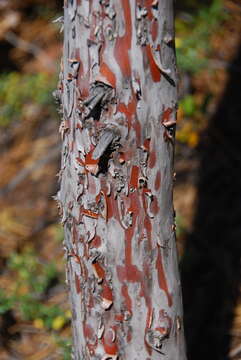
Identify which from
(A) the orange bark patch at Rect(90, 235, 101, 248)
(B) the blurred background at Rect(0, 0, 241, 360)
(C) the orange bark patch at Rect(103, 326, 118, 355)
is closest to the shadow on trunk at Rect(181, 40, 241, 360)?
(B) the blurred background at Rect(0, 0, 241, 360)

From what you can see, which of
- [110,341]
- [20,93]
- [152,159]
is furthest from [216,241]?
[20,93]

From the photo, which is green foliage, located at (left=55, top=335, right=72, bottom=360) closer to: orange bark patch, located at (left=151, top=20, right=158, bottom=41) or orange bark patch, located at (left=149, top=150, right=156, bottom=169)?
orange bark patch, located at (left=149, top=150, right=156, bottom=169)

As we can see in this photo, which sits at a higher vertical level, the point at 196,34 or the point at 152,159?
the point at 196,34

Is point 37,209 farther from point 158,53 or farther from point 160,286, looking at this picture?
point 158,53

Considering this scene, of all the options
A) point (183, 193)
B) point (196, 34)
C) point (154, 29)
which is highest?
point (196, 34)

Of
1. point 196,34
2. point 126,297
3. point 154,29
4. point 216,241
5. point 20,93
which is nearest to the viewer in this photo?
point 154,29

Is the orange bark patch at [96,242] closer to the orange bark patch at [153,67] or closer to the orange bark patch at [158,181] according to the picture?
the orange bark patch at [158,181]

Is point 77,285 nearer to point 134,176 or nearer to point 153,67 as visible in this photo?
point 134,176
